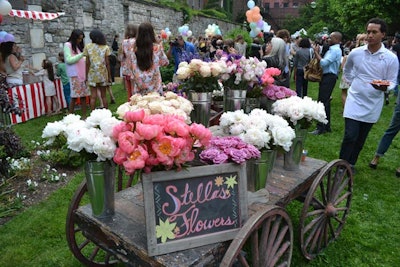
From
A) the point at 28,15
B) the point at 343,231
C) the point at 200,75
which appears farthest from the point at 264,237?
the point at 28,15

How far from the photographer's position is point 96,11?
11672 mm

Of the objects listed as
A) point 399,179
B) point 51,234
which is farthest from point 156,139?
point 399,179

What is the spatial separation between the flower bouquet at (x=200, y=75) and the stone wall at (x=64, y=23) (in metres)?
7.47

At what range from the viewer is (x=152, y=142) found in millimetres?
1443

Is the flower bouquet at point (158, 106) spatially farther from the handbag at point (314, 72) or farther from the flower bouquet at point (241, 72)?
the handbag at point (314, 72)

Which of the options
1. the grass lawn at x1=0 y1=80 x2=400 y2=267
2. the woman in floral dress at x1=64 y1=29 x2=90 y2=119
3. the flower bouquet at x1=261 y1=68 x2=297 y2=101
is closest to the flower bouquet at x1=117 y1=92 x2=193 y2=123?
the flower bouquet at x1=261 y1=68 x2=297 y2=101

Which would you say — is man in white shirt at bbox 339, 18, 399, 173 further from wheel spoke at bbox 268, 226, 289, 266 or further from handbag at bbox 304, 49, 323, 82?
handbag at bbox 304, 49, 323, 82

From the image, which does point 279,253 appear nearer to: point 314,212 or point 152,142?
point 314,212

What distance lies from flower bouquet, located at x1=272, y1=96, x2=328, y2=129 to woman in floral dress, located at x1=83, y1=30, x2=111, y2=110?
4.22 meters

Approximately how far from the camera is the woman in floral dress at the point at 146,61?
421 cm

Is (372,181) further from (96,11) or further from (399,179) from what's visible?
(96,11)

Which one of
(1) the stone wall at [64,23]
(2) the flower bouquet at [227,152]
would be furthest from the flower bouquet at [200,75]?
(1) the stone wall at [64,23]

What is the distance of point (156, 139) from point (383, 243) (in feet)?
8.65

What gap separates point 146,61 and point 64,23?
22.7ft
